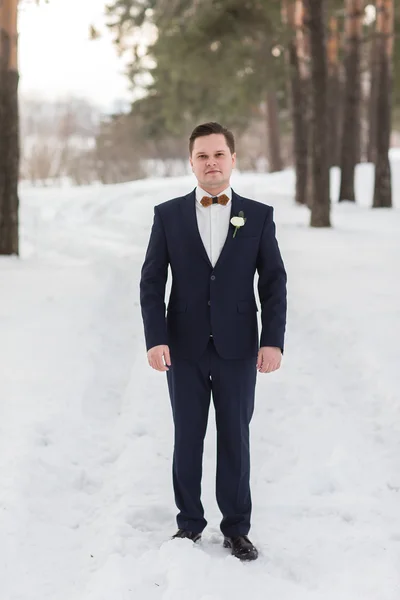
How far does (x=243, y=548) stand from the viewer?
149 inches

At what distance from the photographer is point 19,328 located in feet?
25.7

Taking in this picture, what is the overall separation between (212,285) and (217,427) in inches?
30.5

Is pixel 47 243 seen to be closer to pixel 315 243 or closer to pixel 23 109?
pixel 315 243

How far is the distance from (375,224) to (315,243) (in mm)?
3313

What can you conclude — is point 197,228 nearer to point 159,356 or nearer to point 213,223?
point 213,223

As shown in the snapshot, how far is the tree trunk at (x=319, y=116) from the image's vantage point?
46.1 feet

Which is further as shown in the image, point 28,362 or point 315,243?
point 315,243

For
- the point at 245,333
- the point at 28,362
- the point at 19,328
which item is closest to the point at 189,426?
the point at 245,333

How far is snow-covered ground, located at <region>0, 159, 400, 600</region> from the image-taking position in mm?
3629

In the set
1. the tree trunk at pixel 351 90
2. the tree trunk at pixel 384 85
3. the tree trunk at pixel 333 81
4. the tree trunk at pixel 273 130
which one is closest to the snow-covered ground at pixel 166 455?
the tree trunk at pixel 384 85

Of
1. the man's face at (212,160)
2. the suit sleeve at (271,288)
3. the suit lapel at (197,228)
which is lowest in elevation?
the suit sleeve at (271,288)

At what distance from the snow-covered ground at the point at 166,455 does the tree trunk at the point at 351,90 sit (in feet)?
31.1

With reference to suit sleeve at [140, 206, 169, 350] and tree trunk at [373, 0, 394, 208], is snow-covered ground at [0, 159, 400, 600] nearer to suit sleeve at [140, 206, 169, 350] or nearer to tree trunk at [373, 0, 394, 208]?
suit sleeve at [140, 206, 169, 350]

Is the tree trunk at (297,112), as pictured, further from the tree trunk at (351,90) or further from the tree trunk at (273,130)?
the tree trunk at (273,130)
